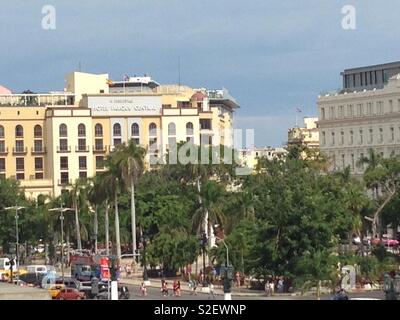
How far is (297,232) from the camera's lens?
145ft

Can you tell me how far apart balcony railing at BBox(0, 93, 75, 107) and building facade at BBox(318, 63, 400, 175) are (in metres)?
21.0

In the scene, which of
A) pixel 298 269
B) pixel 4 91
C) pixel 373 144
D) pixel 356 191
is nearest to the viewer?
pixel 298 269

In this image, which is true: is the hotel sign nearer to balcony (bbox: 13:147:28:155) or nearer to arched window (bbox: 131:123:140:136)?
arched window (bbox: 131:123:140:136)

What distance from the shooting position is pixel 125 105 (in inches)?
3531

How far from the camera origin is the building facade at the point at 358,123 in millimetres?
75875

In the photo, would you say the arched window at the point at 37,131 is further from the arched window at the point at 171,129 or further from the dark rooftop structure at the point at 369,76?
the dark rooftop structure at the point at 369,76

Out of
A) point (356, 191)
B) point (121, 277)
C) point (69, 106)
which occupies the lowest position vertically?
point (121, 277)

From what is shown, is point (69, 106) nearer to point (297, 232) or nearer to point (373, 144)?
point (373, 144)

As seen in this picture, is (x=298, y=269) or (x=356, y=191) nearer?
(x=298, y=269)

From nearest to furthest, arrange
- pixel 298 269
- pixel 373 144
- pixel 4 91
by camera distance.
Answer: pixel 298 269 < pixel 373 144 < pixel 4 91

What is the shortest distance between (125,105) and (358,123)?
18.9 metres

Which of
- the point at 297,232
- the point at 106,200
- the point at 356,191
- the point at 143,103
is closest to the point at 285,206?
the point at 297,232

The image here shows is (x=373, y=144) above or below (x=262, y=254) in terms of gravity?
above
